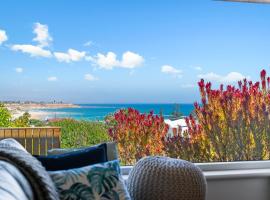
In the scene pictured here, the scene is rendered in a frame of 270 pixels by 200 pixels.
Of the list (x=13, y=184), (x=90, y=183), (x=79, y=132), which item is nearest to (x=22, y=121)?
(x=79, y=132)

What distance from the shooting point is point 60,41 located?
10.6 feet

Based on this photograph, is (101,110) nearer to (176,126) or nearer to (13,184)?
(176,126)

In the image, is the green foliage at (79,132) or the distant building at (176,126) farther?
the distant building at (176,126)

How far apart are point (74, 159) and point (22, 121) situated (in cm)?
114

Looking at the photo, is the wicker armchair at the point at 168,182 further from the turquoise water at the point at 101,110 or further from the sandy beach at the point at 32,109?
the sandy beach at the point at 32,109

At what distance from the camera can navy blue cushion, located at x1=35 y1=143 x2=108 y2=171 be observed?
2157 mm

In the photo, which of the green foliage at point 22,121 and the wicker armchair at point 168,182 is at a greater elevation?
the green foliage at point 22,121

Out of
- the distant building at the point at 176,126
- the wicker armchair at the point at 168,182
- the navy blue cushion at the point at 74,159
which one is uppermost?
the distant building at the point at 176,126

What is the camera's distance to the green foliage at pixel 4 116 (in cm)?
317

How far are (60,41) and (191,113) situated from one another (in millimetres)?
1202

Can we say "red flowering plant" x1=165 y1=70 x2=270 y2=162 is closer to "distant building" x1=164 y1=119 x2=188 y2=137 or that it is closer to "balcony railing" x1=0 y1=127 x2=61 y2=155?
"distant building" x1=164 y1=119 x2=188 y2=137

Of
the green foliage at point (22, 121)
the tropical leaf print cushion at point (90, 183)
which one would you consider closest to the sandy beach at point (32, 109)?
the green foliage at point (22, 121)

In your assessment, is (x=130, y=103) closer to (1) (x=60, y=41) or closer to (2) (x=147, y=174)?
(1) (x=60, y=41)

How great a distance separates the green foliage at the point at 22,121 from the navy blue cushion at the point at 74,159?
104 cm
